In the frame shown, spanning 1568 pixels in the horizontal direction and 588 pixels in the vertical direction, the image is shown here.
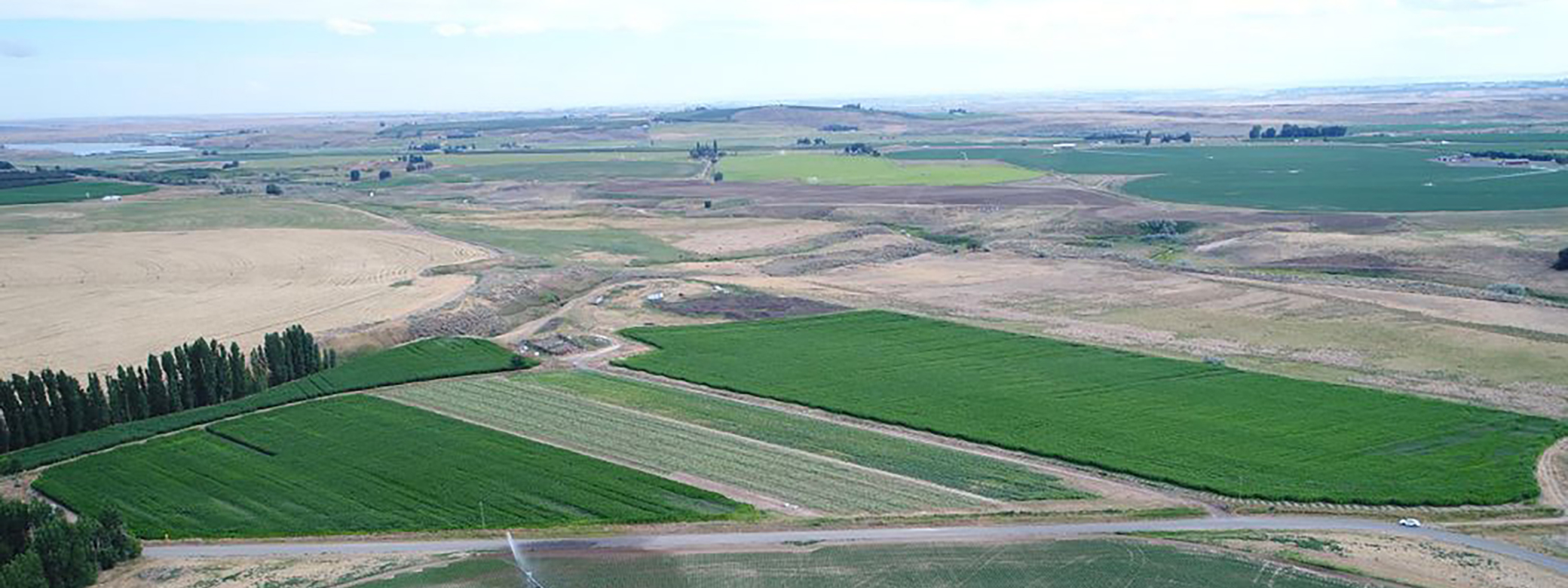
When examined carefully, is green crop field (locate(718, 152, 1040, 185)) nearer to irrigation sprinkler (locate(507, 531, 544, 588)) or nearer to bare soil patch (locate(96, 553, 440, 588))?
irrigation sprinkler (locate(507, 531, 544, 588))

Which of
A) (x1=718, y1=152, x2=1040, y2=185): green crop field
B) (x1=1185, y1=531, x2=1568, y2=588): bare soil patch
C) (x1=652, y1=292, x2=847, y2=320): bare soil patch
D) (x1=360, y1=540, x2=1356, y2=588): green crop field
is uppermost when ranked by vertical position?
(x1=718, y1=152, x2=1040, y2=185): green crop field

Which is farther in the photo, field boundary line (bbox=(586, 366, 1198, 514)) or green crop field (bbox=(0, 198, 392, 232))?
green crop field (bbox=(0, 198, 392, 232))

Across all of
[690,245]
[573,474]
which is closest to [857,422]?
[573,474]

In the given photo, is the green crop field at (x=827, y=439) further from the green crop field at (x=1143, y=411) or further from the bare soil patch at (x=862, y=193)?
the bare soil patch at (x=862, y=193)

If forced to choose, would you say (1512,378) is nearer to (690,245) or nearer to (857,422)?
(857,422)

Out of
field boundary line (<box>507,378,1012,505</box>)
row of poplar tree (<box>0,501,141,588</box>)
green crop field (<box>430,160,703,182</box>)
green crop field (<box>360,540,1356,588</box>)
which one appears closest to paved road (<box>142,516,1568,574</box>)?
green crop field (<box>360,540,1356,588</box>)

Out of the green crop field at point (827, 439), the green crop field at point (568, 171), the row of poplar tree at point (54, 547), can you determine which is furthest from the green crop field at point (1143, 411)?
the green crop field at point (568, 171)
